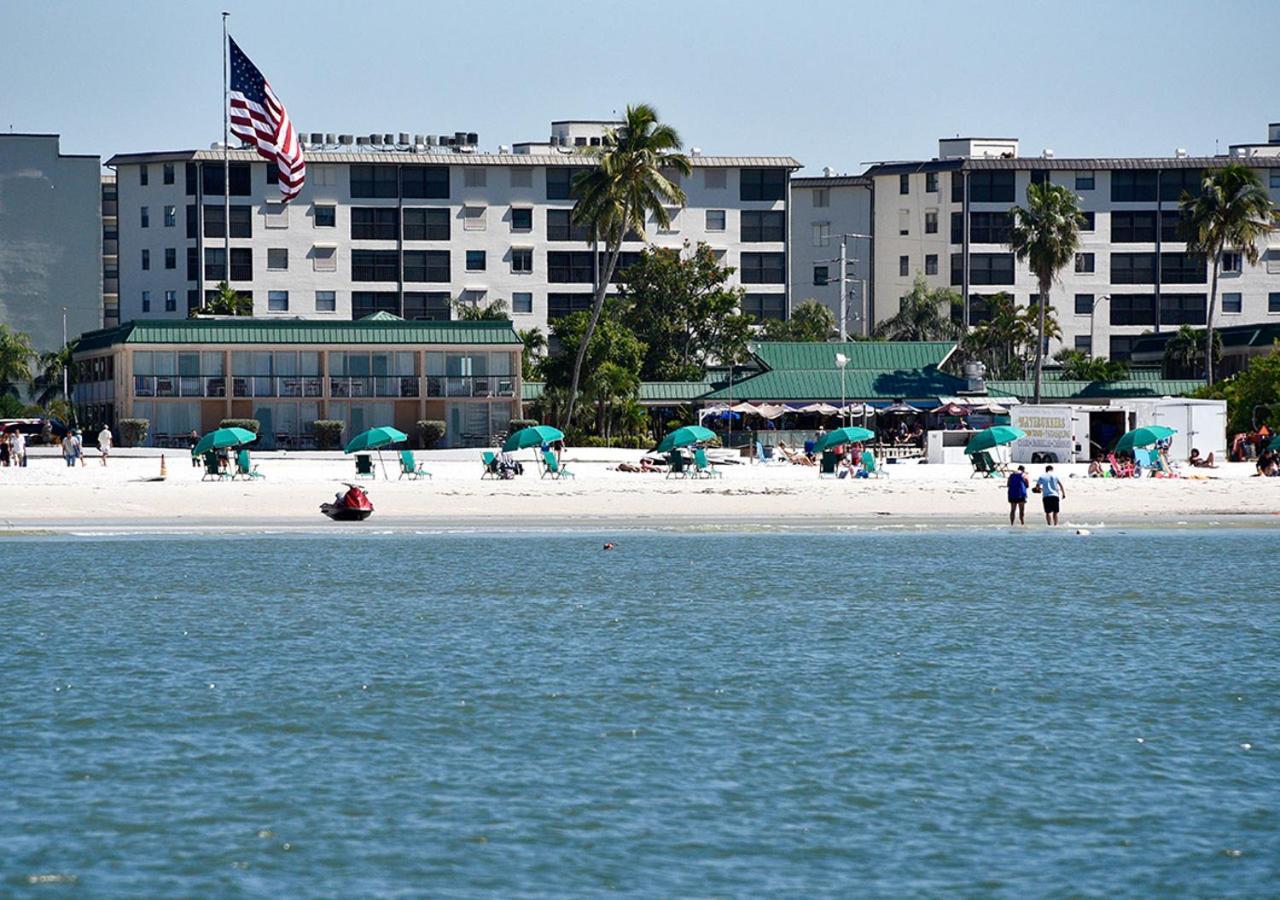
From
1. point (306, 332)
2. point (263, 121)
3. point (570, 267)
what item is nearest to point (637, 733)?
point (263, 121)

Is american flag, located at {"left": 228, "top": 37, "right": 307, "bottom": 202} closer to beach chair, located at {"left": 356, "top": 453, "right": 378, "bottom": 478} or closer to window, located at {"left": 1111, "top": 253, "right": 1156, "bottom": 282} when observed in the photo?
beach chair, located at {"left": 356, "top": 453, "right": 378, "bottom": 478}

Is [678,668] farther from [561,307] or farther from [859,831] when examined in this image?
[561,307]

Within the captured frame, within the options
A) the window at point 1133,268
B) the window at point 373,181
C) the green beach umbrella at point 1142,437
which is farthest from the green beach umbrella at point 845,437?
the window at point 1133,268

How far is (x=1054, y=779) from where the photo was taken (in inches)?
774

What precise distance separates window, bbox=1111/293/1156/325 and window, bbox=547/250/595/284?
111 feet

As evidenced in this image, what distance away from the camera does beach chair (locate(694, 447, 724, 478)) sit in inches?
2418

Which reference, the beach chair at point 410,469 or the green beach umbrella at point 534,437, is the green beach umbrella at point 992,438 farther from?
the beach chair at point 410,469

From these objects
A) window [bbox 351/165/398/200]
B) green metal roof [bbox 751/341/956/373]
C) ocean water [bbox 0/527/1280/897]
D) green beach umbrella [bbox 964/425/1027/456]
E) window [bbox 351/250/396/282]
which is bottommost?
ocean water [bbox 0/527/1280/897]

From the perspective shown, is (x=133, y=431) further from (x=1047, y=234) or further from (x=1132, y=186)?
(x=1132, y=186)

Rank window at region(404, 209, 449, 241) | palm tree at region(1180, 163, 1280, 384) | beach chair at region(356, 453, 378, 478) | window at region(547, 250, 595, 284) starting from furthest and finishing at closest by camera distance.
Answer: window at region(547, 250, 595, 284), window at region(404, 209, 449, 241), palm tree at region(1180, 163, 1280, 384), beach chair at region(356, 453, 378, 478)

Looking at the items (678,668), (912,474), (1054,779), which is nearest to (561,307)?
(912,474)

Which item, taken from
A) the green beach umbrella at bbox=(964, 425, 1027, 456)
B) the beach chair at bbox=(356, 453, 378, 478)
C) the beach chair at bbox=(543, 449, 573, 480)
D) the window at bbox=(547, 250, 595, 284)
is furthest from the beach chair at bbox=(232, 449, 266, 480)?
the window at bbox=(547, 250, 595, 284)

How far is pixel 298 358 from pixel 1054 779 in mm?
63358

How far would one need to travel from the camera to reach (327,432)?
7781 centimetres
